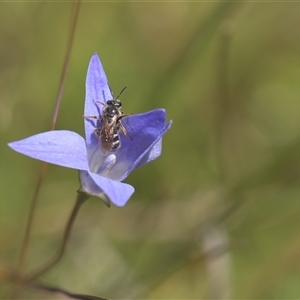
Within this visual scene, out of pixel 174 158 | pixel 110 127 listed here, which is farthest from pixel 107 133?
pixel 174 158

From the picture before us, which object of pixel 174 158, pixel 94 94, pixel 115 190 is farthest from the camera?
pixel 174 158

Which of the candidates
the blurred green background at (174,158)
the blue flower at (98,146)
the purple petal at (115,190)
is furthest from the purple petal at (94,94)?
the blurred green background at (174,158)

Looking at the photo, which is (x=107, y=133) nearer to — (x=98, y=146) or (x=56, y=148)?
(x=98, y=146)

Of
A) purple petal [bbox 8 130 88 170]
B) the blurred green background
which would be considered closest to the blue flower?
purple petal [bbox 8 130 88 170]

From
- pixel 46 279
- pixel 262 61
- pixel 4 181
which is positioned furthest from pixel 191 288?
pixel 262 61

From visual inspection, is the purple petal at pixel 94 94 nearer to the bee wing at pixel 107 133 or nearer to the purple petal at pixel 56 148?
the bee wing at pixel 107 133

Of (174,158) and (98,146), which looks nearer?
(98,146)
